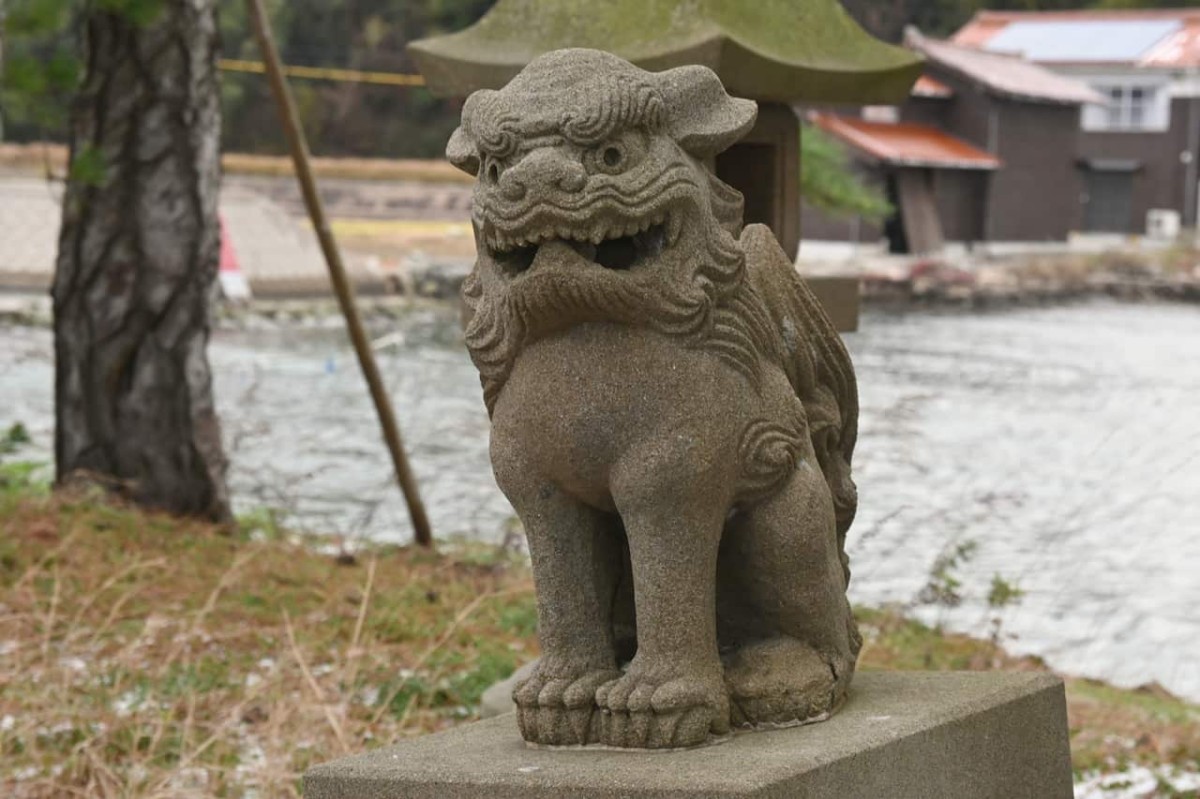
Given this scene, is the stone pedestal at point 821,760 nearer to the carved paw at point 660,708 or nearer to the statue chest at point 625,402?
the carved paw at point 660,708

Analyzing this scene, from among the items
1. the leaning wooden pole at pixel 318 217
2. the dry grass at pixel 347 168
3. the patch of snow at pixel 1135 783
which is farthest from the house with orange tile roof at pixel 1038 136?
the patch of snow at pixel 1135 783

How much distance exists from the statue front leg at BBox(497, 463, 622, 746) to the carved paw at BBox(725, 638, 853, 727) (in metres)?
0.20

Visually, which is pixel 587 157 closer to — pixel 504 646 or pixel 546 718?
pixel 546 718

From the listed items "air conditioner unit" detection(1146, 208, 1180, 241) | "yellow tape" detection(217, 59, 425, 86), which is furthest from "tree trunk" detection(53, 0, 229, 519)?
"air conditioner unit" detection(1146, 208, 1180, 241)

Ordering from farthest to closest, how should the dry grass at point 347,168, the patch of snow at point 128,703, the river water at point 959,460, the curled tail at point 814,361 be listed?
the dry grass at point 347,168, the river water at point 959,460, the patch of snow at point 128,703, the curled tail at point 814,361

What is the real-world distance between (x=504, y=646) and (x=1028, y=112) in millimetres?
20528

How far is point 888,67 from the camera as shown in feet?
13.1

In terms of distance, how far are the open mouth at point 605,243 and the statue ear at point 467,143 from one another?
0.16 m

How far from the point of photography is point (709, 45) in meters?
3.61

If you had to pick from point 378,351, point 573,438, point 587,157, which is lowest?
point 378,351

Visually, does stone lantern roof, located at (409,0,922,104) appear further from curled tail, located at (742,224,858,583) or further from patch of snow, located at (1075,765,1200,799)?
patch of snow, located at (1075,765,1200,799)

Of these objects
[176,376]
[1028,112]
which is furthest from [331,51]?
[176,376]

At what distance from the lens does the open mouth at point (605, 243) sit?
226cm

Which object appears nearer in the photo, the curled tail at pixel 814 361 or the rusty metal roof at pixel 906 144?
the curled tail at pixel 814 361
